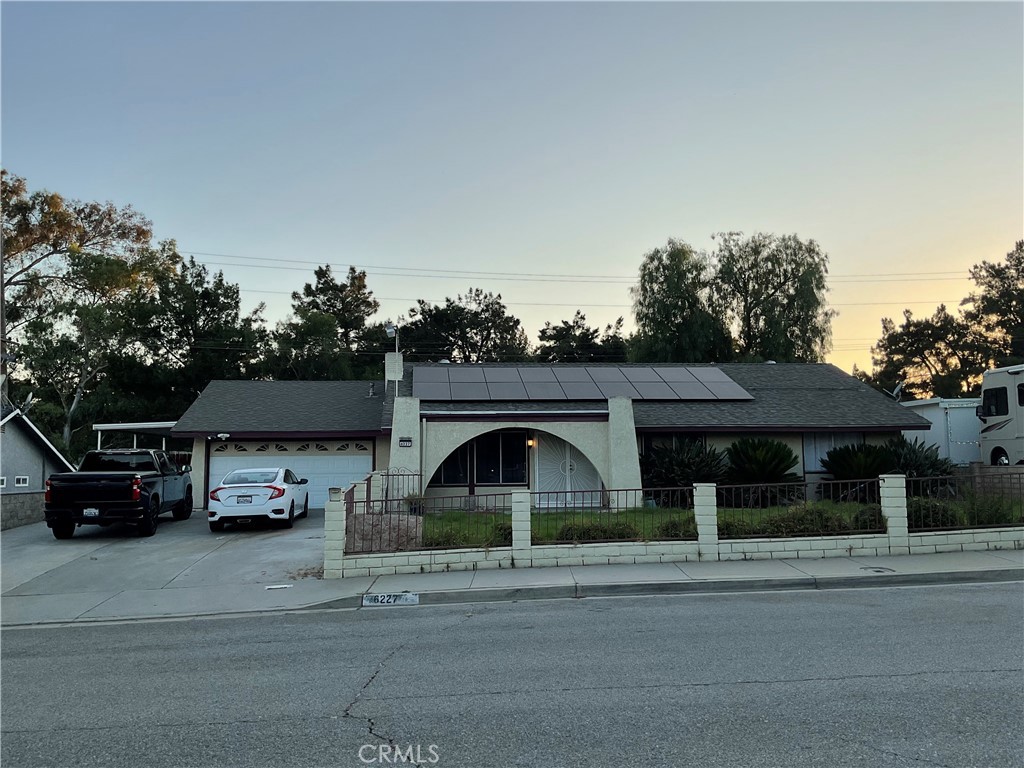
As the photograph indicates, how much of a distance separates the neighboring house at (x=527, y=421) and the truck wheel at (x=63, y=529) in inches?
218

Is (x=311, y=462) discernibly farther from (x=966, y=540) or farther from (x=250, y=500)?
(x=966, y=540)

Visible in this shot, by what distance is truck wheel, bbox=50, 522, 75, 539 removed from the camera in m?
15.9

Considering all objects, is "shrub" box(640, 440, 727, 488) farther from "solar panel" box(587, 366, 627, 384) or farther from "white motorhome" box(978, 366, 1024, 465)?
"white motorhome" box(978, 366, 1024, 465)

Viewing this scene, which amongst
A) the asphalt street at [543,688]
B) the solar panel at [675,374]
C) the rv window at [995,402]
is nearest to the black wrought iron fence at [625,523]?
the asphalt street at [543,688]

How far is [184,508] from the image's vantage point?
19938mm

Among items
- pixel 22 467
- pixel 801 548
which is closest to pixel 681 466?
pixel 801 548

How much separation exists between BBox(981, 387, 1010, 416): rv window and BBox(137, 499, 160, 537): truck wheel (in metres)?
22.8

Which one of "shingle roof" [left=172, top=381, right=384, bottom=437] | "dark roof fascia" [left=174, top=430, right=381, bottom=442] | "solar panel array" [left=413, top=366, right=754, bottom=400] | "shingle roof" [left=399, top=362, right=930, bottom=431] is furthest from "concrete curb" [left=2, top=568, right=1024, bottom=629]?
"shingle roof" [left=172, top=381, right=384, bottom=437]

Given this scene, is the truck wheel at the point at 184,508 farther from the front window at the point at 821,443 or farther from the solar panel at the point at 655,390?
the front window at the point at 821,443

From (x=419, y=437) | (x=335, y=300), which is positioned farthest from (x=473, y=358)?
(x=419, y=437)

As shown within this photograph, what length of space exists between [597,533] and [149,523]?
1015cm

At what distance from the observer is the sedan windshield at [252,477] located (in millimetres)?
16969

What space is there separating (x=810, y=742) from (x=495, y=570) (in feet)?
23.9

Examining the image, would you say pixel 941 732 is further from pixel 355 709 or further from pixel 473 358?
pixel 473 358
